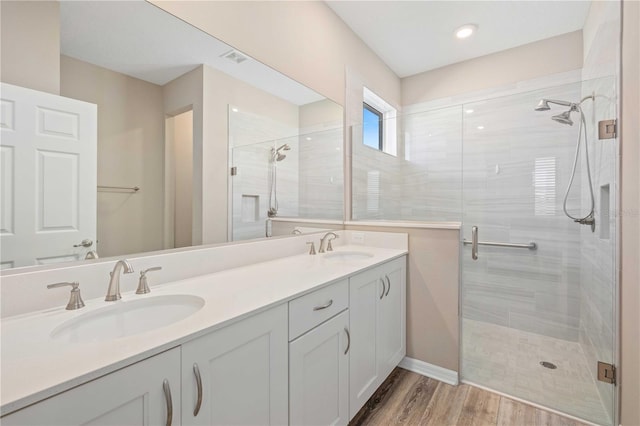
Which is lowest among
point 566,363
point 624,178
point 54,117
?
point 566,363

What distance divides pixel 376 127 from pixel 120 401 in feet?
8.87

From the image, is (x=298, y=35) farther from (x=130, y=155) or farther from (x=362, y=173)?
(x=130, y=155)

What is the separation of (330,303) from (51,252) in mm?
1026

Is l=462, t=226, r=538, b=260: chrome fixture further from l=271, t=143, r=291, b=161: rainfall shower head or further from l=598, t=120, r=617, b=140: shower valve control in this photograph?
l=271, t=143, r=291, b=161: rainfall shower head

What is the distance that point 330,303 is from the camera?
4.20 ft

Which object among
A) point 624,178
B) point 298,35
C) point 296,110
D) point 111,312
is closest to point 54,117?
point 111,312

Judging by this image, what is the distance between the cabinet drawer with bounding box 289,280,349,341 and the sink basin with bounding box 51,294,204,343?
1.11ft

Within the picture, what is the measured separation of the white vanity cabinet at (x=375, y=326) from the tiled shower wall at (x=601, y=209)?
108 cm

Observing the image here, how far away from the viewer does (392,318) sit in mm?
1866

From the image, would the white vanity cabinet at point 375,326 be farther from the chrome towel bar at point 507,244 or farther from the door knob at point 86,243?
the door knob at point 86,243

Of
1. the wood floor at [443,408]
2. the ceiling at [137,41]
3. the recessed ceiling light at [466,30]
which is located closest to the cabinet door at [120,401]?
the ceiling at [137,41]

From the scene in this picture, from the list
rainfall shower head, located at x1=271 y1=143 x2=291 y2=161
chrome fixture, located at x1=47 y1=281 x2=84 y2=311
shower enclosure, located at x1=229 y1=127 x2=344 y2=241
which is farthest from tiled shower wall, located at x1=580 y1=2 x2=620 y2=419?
chrome fixture, located at x1=47 y1=281 x2=84 y2=311

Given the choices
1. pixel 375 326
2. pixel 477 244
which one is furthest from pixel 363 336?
pixel 477 244

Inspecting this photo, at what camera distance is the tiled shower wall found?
1556 millimetres
